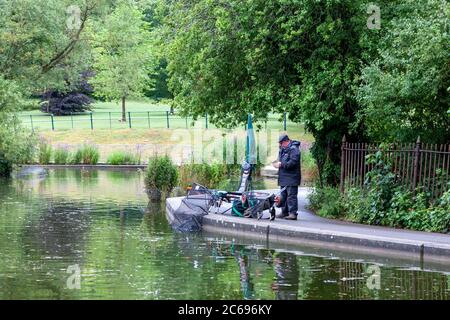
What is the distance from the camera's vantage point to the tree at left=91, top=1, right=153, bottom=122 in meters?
71.6

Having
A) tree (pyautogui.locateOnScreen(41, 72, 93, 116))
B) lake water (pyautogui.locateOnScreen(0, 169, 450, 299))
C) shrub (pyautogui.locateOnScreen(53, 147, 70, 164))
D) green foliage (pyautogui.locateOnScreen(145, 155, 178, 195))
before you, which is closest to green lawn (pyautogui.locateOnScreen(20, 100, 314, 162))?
shrub (pyautogui.locateOnScreen(53, 147, 70, 164))

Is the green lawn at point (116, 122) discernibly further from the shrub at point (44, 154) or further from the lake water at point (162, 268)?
the lake water at point (162, 268)

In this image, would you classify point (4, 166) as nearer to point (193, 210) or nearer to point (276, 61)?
point (276, 61)

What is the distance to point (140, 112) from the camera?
81875 millimetres

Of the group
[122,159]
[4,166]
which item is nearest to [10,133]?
[4,166]

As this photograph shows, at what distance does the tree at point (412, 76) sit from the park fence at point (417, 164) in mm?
574

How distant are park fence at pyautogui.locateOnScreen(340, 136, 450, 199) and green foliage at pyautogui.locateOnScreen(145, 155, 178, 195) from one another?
8.83 m

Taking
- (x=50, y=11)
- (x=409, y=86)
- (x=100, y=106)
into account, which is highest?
(x=50, y=11)

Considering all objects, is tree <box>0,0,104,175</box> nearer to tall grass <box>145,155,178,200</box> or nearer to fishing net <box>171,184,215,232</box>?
tall grass <box>145,155,178,200</box>

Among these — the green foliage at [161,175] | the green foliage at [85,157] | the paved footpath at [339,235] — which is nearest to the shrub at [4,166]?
the green foliage at [85,157]

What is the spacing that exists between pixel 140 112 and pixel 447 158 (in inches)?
2540
